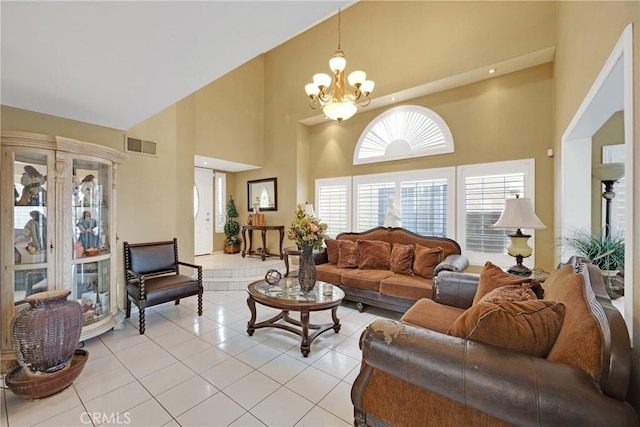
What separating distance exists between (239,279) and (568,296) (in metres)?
4.49

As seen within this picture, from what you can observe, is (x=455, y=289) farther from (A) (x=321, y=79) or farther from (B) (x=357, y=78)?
(A) (x=321, y=79)

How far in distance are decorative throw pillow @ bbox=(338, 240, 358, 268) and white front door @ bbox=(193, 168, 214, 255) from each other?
3841mm

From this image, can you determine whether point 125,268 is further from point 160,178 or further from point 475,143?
point 475,143

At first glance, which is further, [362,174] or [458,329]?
[362,174]

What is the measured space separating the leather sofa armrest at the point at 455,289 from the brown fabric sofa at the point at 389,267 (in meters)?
0.37

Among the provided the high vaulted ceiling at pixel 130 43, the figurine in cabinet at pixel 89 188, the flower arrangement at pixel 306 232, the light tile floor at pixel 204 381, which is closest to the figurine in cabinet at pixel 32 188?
the figurine in cabinet at pixel 89 188

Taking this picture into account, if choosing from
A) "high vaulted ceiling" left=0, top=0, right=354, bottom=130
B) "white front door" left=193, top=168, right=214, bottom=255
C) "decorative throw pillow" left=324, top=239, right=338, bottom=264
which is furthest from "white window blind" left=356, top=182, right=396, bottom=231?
"white front door" left=193, top=168, right=214, bottom=255

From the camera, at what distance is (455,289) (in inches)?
103

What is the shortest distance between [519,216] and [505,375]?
90.3 inches


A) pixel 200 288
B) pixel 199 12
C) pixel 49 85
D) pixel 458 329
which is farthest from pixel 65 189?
pixel 458 329

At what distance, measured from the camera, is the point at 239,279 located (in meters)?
4.86

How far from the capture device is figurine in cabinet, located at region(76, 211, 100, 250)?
276cm

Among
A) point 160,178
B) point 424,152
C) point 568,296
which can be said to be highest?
point 424,152

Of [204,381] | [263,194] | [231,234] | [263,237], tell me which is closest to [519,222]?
→ [204,381]
